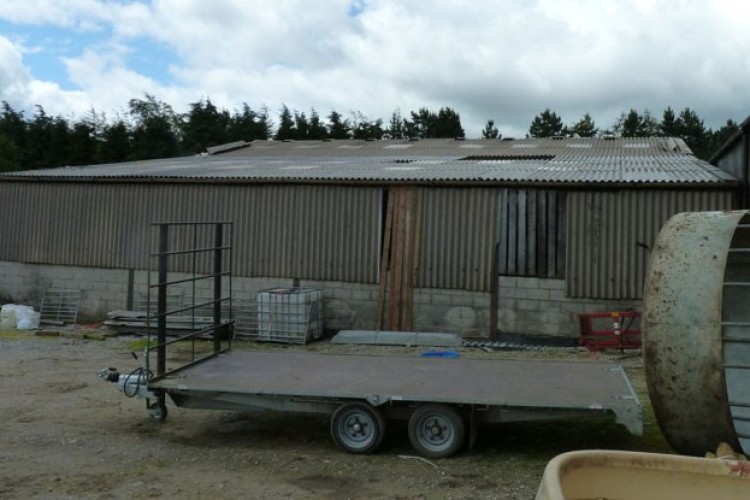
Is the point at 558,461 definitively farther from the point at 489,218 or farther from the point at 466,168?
the point at 466,168

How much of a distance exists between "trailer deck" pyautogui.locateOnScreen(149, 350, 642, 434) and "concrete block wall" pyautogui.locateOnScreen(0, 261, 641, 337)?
18.8ft

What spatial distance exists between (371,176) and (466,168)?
2718 millimetres

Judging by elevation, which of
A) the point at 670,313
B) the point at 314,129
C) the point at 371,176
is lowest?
the point at 670,313

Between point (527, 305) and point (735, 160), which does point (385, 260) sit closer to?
point (527, 305)

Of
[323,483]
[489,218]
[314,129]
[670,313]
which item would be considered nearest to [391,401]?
[323,483]

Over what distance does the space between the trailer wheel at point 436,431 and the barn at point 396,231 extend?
7.76 m

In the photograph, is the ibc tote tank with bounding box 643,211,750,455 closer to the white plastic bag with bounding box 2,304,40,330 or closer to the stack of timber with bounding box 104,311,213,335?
the stack of timber with bounding box 104,311,213,335

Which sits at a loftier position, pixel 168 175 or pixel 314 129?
pixel 314 129

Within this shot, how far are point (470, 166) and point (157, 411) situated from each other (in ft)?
37.5

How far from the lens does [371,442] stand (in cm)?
685

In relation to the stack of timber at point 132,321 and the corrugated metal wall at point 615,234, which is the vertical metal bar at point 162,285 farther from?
the corrugated metal wall at point 615,234

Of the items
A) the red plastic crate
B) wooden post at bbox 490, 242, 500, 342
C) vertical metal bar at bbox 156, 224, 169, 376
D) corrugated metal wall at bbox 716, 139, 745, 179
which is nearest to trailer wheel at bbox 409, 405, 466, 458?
vertical metal bar at bbox 156, 224, 169, 376

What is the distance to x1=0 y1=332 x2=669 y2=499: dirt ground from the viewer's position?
6.05 m

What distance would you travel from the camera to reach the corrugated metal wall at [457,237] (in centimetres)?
1448
